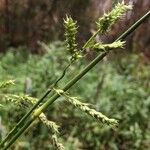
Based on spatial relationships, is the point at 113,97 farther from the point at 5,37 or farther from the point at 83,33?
the point at 5,37

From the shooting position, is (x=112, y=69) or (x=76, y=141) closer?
(x=76, y=141)

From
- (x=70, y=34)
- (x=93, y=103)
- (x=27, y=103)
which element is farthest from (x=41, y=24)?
(x=70, y=34)

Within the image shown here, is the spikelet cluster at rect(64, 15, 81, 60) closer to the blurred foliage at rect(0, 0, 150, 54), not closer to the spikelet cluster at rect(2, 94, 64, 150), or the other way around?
the spikelet cluster at rect(2, 94, 64, 150)

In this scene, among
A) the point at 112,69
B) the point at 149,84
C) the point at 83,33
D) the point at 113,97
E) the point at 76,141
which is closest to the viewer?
the point at 76,141

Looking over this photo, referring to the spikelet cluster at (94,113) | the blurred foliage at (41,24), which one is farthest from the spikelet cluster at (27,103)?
the blurred foliage at (41,24)

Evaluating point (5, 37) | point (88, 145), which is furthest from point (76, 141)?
point (5, 37)

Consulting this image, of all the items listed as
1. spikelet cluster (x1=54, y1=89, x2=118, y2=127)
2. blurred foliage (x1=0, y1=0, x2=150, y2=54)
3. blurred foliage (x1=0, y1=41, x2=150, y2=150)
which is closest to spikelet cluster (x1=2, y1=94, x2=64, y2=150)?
spikelet cluster (x1=54, y1=89, x2=118, y2=127)

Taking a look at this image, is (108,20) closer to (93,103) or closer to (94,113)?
(94,113)

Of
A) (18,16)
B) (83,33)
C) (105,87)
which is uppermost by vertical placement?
(18,16)

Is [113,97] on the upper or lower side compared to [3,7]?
lower
